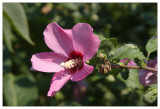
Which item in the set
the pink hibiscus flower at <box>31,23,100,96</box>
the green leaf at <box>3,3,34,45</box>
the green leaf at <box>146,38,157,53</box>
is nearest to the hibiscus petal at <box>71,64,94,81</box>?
the pink hibiscus flower at <box>31,23,100,96</box>

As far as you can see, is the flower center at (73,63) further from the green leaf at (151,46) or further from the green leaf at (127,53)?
the green leaf at (151,46)

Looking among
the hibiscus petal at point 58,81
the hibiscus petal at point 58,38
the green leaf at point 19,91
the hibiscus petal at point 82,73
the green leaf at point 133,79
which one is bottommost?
the green leaf at point 19,91

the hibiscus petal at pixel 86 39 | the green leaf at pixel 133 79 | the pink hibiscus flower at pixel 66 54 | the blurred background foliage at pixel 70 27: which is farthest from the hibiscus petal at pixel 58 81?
the blurred background foliage at pixel 70 27

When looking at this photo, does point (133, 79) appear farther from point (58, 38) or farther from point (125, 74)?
point (58, 38)

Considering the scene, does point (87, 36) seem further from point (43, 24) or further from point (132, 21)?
point (132, 21)

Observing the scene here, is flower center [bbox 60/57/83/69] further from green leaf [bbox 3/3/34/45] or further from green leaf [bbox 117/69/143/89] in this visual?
green leaf [bbox 3/3/34/45]

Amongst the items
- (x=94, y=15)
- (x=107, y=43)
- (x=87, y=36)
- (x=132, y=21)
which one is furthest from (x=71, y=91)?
(x=87, y=36)

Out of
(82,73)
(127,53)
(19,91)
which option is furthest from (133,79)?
(19,91)
